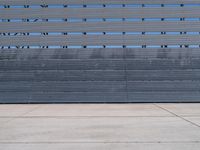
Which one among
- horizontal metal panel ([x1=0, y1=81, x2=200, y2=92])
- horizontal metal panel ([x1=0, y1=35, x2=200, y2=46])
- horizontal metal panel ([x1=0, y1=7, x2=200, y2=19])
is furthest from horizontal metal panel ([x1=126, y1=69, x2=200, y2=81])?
horizontal metal panel ([x1=0, y1=7, x2=200, y2=19])

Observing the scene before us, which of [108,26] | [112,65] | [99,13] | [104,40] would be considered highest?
[99,13]

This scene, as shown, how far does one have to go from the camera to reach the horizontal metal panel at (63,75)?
17078mm

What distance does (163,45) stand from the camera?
58.8 ft

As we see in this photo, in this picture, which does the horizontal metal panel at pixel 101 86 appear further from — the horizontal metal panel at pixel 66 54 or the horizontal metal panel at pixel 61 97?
the horizontal metal panel at pixel 66 54

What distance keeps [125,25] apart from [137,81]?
2.94 meters

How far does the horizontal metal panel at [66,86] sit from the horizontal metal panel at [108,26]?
2.78 metres

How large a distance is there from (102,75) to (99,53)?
1272 millimetres

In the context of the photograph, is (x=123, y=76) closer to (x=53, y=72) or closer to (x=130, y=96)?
(x=130, y=96)

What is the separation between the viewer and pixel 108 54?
17.8 meters

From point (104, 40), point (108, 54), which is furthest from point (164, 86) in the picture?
point (104, 40)

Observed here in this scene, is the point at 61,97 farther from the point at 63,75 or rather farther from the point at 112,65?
the point at 112,65

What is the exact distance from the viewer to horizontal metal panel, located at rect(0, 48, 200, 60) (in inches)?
696
